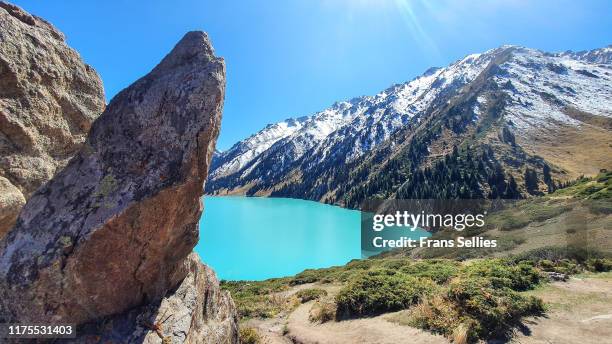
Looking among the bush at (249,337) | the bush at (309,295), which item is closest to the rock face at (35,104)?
the bush at (249,337)

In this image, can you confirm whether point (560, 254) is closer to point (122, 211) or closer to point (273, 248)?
point (122, 211)

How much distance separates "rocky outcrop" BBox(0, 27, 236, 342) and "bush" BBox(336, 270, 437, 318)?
8983 mm

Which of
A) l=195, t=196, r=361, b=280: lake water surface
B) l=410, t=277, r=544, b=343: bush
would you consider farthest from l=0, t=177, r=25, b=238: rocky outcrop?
l=195, t=196, r=361, b=280: lake water surface

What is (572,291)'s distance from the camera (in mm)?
15117

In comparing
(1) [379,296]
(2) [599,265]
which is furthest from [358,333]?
(2) [599,265]

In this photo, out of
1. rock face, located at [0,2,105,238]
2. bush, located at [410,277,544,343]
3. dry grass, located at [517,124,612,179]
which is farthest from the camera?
dry grass, located at [517,124,612,179]

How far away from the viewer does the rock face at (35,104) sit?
26.3 feet

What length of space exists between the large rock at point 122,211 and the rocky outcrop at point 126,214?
0.02 metres

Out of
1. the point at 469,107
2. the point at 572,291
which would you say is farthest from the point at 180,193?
the point at 469,107

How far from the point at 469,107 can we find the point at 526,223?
457 ft

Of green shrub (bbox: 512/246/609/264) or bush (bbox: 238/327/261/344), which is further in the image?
green shrub (bbox: 512/246/609/264)

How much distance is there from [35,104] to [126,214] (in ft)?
14.5

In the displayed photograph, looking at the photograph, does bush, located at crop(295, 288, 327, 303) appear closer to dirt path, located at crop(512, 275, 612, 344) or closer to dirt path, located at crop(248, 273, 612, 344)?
dirt path, located at crop(248, 273, 612, 344)

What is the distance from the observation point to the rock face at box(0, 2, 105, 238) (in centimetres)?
803
